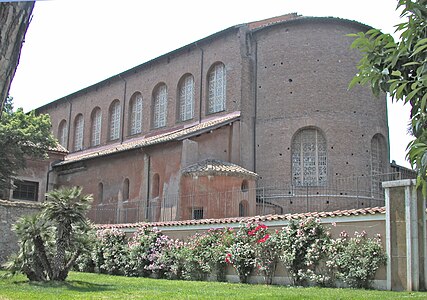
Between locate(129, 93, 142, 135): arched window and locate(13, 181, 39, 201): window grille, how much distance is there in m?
6.83

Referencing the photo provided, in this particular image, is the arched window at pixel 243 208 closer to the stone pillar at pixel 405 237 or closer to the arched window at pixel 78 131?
the stone pillar at pixel 405 237

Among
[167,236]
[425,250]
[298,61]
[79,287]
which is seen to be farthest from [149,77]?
[425,250]

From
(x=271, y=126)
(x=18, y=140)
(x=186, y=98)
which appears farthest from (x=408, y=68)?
(x=186, y=98)

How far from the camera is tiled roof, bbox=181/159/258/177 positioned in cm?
2427

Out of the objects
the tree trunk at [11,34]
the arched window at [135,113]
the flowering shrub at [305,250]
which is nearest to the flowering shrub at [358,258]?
the flowering shrub at [305,250]

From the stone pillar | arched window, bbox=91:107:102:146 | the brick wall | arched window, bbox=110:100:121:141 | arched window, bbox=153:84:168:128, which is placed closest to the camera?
the stone pillar

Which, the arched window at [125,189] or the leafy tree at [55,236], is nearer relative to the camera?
the leafy tree at [55,236]

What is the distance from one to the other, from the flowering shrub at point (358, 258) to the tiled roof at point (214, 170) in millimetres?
9430

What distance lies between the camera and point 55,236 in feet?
53.6

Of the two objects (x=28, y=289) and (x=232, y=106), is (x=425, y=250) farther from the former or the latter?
(x=232, y=106)

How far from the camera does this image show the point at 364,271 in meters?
14.6

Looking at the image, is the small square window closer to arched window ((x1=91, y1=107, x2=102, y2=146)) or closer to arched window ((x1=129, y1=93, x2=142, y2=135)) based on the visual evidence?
arched window ((x1=129, y1=93, x2=142, y2=135))

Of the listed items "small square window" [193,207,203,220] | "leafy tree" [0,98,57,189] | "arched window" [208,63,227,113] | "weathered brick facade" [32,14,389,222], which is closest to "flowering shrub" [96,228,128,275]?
"weathered brick facade" [32,14,389,222]

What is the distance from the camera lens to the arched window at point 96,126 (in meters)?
38.6
